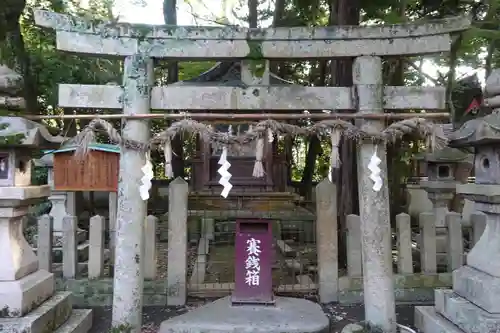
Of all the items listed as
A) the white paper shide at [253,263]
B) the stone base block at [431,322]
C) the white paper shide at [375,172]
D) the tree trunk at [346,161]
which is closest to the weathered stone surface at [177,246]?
the white paper shide at [253,263]

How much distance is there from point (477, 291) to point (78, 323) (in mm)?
5159

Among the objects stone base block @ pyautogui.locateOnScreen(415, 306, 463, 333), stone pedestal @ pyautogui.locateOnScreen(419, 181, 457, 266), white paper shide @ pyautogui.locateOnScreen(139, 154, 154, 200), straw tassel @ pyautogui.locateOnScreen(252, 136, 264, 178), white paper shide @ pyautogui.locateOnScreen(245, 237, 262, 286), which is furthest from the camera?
stone pedestal @ pyautogui.locateOnScreen(419, 181, 457, 266)

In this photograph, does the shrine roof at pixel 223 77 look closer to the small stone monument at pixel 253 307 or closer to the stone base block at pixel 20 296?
the small stone monument at pixel 253 307

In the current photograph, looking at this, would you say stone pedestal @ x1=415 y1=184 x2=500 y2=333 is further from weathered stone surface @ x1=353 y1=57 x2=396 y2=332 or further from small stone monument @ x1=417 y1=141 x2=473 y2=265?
small stone monument @ x1=417 y1=141 x2=473 y2=265

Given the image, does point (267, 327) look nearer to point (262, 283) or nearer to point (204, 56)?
point (262, 283)

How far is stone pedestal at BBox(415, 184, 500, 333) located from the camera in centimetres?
485

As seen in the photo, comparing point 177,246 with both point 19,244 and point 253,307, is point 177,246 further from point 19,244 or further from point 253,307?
point 19,244

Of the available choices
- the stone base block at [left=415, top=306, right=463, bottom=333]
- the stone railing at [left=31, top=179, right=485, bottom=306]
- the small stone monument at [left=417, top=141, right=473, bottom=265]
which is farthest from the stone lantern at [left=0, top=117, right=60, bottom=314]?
the small stone monument at [left=417, top=141, right=473, bottom=265]

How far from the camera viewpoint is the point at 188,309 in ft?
22.9

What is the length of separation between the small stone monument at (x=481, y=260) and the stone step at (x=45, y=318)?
16.0 feet

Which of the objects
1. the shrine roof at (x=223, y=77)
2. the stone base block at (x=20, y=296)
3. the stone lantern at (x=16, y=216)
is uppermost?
the shrine roof at (x=223, y=77)

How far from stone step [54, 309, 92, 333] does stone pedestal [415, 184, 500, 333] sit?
4.70 m

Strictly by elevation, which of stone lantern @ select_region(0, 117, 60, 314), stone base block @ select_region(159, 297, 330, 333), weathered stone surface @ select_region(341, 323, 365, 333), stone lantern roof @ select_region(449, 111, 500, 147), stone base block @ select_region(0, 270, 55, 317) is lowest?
weathered stone surface @ select_region(341, 323, 365, 333)

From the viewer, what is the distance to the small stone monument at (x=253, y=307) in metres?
5.75
